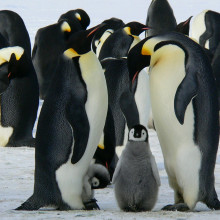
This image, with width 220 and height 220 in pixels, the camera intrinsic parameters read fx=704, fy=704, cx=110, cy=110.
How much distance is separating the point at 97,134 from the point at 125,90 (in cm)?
197

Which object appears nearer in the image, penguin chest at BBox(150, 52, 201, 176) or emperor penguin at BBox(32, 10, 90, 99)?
penguin chest at BBox(150, 52, 201, 176)

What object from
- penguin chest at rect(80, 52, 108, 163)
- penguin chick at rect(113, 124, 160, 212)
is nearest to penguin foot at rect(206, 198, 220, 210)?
penguin chick at rect(113, 124, 160, 212)

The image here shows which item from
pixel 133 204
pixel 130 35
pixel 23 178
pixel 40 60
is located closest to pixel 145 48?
pixel 133 204

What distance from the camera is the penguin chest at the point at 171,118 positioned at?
413cm

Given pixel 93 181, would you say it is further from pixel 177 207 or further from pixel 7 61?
pixel 7 61

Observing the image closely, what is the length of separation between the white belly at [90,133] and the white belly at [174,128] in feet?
1.08

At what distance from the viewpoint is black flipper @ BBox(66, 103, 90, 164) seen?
415cm

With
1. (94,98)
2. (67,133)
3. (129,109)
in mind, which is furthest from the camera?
(129,109)

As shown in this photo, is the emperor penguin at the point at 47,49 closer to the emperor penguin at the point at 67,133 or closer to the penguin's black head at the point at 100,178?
the emperor penguin at the point at 67,133

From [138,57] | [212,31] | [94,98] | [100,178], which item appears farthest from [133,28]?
[212,31]

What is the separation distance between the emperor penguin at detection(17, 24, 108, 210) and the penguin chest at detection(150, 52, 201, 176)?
0.36 meters

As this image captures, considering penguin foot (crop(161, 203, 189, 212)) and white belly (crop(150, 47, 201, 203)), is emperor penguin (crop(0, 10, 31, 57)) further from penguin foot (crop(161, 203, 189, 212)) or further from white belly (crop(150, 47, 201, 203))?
penguin foot (crop(161, 203, 189, 212))

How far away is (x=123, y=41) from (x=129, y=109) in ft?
6.00

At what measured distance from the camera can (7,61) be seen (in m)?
7.04
